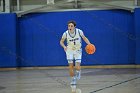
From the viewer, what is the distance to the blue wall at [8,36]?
823 inches

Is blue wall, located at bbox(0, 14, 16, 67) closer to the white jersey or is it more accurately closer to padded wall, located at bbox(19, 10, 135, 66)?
padded wall, located at bbox(19, 10, 135, 66)

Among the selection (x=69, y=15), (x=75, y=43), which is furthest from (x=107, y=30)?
(x=75, y=43)

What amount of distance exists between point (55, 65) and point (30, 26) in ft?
9.04

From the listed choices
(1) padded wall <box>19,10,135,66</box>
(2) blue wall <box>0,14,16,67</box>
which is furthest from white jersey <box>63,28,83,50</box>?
(2) blue wall <box>0,14,16,67</box>

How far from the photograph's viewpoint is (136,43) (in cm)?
1988

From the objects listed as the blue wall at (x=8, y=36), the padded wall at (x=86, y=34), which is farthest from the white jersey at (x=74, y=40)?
the blue wall at (x=8, y=36)

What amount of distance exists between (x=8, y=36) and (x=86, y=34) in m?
4.59

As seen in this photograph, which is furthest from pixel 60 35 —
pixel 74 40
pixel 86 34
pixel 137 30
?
pixel 74 40

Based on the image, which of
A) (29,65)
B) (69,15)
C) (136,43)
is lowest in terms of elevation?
(29,65)

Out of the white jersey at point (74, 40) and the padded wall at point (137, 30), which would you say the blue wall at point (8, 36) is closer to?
the padded wall at point (137, 30)

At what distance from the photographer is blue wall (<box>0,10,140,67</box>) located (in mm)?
20256

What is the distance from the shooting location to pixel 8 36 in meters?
20.9

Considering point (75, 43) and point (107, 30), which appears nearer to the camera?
point (75, 43)

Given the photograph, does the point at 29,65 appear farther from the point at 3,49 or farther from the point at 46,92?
the point at 46,92
